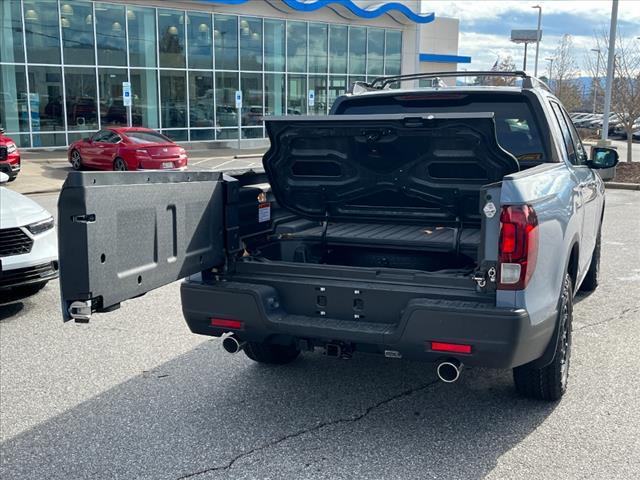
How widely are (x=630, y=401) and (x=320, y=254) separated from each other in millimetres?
2204

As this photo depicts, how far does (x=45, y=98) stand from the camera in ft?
84.1

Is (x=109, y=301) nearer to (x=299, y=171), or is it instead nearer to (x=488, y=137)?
(x=299, y=171)

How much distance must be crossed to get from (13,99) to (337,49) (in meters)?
15.6

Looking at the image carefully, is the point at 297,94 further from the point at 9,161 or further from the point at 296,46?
the point at 9,161

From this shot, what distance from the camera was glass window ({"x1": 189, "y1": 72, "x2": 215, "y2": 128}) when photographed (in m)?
29.3

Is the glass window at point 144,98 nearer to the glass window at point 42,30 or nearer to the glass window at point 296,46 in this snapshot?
the glass window at point 42,30

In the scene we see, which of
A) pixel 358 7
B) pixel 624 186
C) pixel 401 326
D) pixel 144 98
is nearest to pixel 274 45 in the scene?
pixel 358 7

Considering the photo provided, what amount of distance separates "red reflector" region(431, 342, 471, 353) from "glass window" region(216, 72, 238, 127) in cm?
2762

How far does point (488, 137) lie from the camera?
3.93 metres

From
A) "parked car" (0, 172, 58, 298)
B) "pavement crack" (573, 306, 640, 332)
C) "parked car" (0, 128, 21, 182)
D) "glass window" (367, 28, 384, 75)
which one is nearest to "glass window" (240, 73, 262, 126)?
"glass window" (367, 28, 384, 75)

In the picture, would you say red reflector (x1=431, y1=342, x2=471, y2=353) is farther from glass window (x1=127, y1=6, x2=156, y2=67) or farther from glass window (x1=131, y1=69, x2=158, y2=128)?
glass window (x1=127, y1=6, x2=156, y2=67)

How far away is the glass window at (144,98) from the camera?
27859mm

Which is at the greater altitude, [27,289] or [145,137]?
[145,137]

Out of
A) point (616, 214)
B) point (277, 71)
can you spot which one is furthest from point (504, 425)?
point (277, 71)
